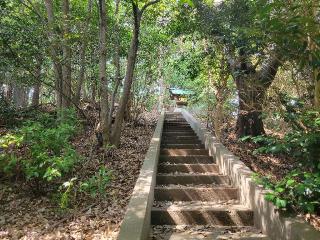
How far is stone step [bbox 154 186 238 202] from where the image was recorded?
620 cm

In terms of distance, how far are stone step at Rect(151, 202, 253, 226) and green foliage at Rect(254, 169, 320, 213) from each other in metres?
1.05

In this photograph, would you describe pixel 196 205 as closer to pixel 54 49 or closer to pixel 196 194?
pixel 196 194

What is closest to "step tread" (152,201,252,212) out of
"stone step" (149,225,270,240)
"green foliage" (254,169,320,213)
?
"stone step" (149,225,270,240)

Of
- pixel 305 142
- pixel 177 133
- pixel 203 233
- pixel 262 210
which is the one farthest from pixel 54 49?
pixel 305 142

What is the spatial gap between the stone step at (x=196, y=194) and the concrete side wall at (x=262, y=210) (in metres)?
0.24

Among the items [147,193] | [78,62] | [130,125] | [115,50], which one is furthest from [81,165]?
[130,125]

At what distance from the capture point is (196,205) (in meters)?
5.86

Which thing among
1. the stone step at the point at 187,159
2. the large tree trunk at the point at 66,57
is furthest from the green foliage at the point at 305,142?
the large tree trunk at the point at 66,57

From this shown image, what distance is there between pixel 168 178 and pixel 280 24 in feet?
14.3

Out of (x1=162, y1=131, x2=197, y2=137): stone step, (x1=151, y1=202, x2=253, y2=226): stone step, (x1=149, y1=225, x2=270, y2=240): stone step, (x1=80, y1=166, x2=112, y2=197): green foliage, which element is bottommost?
(x1=149, y1=225, x2=270, y2=240): stone step

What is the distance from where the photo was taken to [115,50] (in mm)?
10703

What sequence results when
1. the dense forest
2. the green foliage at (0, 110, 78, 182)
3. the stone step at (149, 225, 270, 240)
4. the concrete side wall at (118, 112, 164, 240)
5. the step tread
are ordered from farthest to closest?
the step tread, the green foliage at (0, 110, 78, 182), the stone step at (149, 225, 270, 240), the dense forest, the concrete side wall at (118, 112, 164, 240)

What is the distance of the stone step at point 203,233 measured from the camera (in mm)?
4754

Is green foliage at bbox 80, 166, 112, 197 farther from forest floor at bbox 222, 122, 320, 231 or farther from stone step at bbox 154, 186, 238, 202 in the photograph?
forest floor at bbox 222, 122, 320, 231
